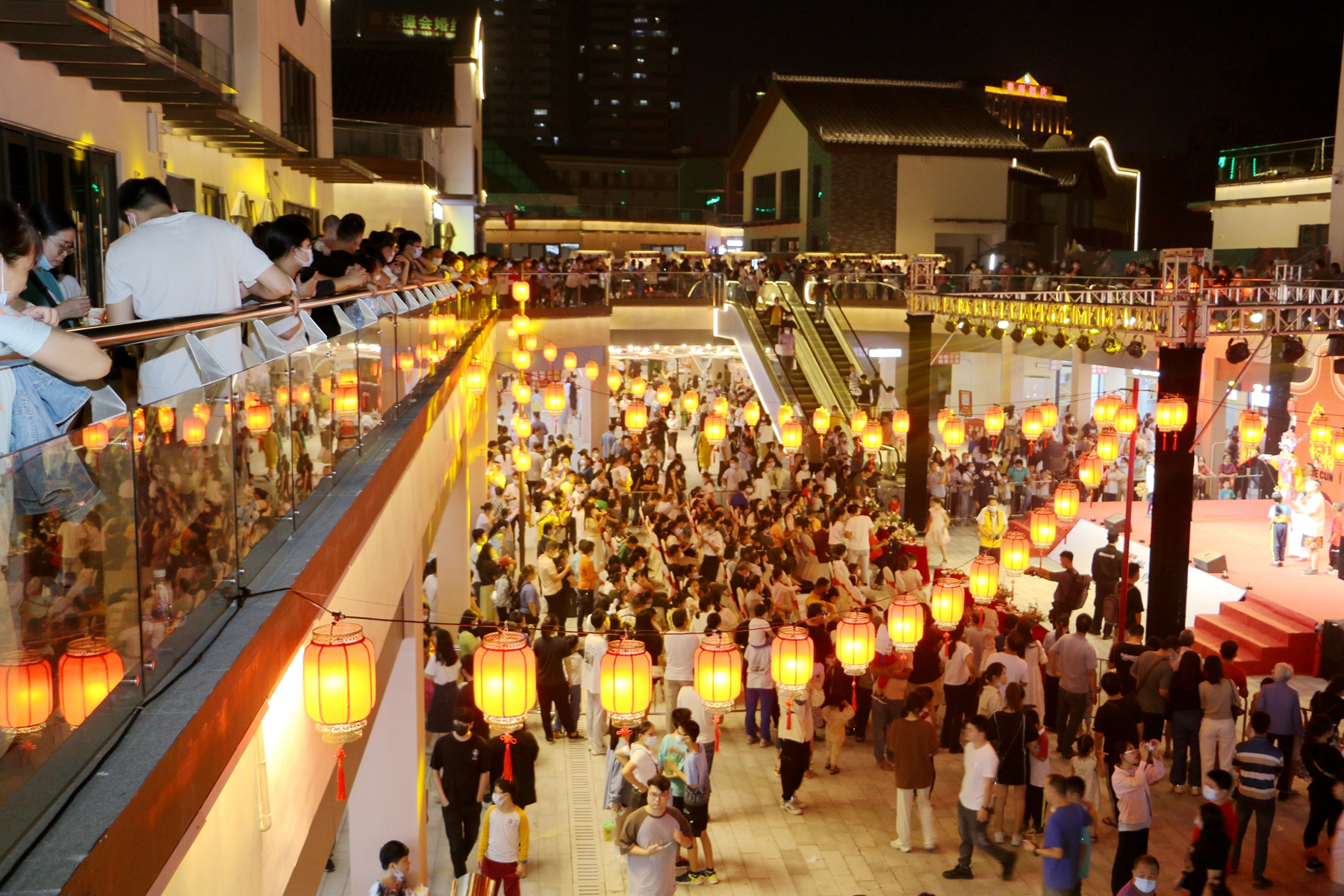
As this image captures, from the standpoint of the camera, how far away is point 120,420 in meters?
2.87

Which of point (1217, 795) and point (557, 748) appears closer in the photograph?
point (1217, 795)

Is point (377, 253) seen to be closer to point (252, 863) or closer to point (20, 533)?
point (252, 863)

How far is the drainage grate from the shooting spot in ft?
30.3

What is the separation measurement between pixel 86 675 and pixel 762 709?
9.75 meters

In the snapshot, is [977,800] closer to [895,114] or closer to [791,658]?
[791,658]

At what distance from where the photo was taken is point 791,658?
30.1 ft

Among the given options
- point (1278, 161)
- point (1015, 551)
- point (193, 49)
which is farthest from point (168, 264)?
point (1278, 161)

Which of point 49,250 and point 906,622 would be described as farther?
point 906,622

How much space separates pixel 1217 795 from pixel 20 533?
8.18 metres

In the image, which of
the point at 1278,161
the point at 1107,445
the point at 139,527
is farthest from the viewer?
the point at 1278,161

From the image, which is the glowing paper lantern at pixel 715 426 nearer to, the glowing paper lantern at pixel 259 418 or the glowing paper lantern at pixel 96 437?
the glowing paper lantern at pixel 259 418

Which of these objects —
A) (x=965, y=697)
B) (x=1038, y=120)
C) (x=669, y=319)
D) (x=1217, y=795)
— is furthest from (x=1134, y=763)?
(x=1038, y=120)

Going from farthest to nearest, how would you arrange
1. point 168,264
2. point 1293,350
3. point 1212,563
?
point 1293,350 → point 1212,563 → point 168,264

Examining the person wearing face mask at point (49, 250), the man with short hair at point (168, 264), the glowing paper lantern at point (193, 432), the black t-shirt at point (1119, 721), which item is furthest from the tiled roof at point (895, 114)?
the glowing paper lantern at point (193, 432)
